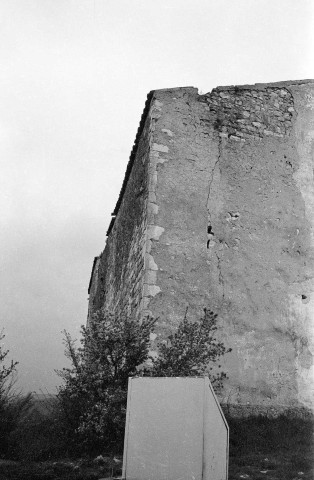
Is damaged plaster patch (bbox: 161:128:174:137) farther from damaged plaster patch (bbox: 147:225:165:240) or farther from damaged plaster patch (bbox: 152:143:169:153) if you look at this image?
damaged plaster patch (bbox: 147:225:165:240)

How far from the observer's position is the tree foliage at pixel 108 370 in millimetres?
5465

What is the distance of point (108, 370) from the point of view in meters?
5.80

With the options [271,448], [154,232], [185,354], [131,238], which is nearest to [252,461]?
[271,448]

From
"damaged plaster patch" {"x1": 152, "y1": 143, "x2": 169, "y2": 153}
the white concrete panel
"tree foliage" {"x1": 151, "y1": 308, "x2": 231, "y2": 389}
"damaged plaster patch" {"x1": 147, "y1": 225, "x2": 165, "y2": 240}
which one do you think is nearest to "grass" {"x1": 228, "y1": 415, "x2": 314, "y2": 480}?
the white concrete panel

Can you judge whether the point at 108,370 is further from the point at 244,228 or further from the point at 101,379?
the point at 244,228

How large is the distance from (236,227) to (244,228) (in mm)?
160

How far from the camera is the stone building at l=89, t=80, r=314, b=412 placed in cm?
752

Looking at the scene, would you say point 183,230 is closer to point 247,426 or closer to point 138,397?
point 247,426

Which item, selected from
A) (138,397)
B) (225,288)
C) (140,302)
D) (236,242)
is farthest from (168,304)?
(138,397)

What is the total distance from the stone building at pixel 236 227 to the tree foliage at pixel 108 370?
3.52 feet

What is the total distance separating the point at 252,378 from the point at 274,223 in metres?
2.84

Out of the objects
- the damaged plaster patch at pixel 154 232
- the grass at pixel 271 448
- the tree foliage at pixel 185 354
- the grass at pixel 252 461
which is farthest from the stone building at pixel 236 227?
the tree foliage at pixel 185 354

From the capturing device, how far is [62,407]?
5844mm

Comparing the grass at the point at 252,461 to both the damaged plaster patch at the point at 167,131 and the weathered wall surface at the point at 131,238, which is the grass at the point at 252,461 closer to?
the weathered wall surface at the point at 131,238
